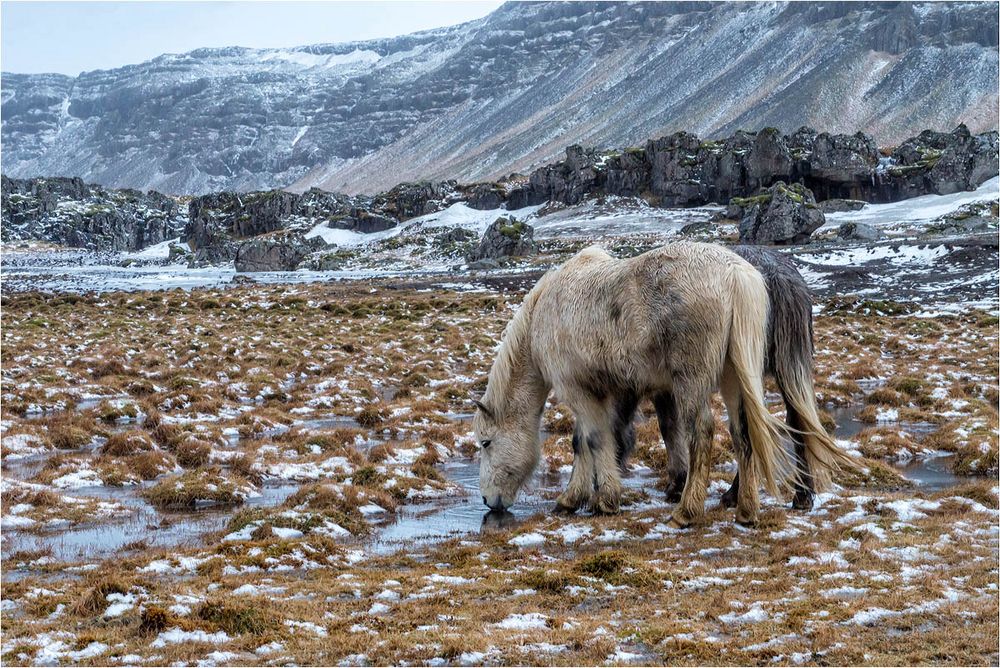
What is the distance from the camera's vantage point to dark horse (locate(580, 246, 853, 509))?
10047 millimetres

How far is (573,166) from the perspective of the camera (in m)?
147

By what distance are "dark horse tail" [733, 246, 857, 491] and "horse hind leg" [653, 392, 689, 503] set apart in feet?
4.11

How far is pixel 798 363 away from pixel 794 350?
16cm

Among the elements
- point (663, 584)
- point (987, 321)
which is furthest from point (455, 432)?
point (987, 321)

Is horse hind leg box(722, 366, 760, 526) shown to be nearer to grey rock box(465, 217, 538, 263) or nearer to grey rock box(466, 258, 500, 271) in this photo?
grey rock box(466, 258, 500, 271)

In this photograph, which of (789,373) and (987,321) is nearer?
(789,373)

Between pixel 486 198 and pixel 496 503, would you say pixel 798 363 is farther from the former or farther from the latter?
pixel 486 198

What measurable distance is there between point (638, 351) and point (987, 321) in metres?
32.2

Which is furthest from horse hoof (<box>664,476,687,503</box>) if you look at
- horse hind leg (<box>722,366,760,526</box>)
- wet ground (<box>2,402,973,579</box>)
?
horse hind leg (<box>722,366,760,526</box>)

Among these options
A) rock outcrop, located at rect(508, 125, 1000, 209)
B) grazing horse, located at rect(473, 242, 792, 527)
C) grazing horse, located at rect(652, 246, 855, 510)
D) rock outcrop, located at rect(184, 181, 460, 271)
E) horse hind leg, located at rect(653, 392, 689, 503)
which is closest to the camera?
grazing horse, located at rect(473, 242, 792, 527)

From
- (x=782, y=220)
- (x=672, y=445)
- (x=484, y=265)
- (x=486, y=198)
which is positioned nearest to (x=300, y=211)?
(x=486, y=198)

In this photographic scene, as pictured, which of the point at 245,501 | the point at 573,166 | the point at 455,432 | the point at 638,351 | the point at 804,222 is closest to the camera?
the point at 638,351

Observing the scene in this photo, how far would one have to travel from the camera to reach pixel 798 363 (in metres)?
10.2

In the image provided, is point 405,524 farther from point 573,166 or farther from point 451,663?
point 573,166
